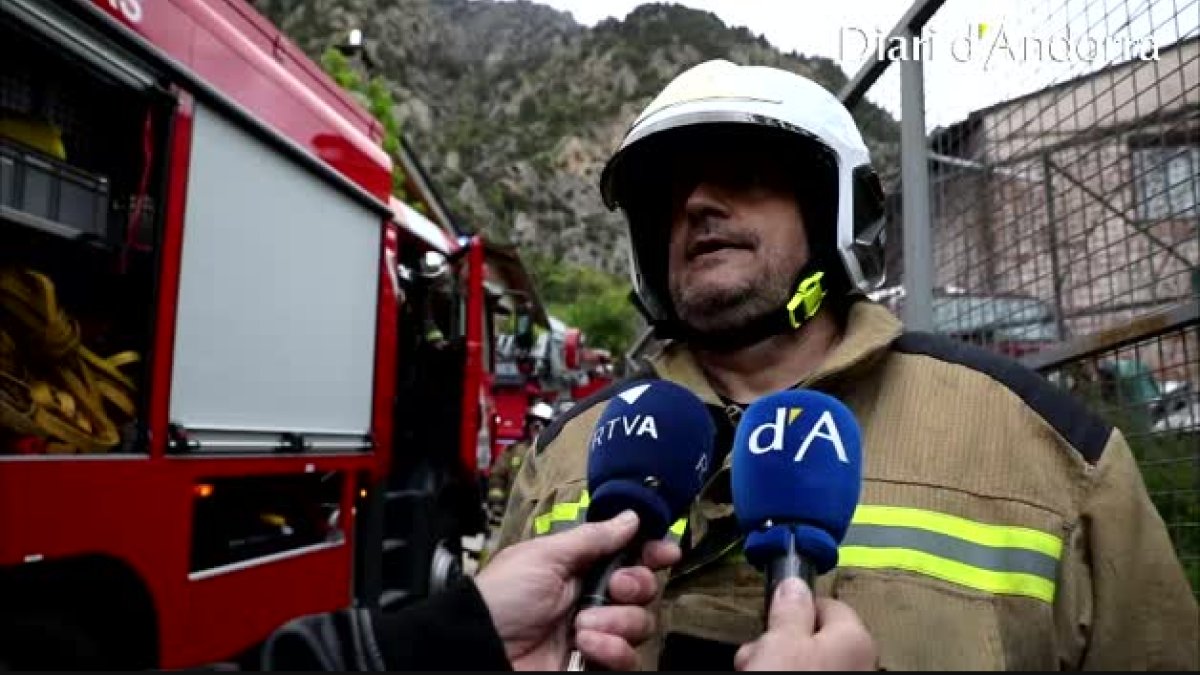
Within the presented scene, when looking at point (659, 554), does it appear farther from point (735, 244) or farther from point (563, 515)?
point (735, 244)

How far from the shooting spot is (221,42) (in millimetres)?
3381

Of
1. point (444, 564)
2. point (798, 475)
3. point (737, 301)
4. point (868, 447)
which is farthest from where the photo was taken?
point (444, 564)

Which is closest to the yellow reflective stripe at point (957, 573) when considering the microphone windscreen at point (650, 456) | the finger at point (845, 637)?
the microphone windscreen at point (650, 456)

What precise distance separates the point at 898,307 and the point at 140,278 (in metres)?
2.57

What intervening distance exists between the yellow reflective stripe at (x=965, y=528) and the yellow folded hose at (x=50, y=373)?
2.19 m

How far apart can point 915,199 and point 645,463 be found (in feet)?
5.72

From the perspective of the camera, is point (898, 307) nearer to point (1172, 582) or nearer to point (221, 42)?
point (1172, 582)

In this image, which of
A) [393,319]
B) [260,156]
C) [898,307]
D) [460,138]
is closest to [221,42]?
[260,156]

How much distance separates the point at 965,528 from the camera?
1396 millimetres

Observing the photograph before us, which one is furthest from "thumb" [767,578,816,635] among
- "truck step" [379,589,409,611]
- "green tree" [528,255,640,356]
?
"green tree" [528,255,640,356]

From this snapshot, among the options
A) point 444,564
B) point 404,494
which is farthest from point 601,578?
point 444,564

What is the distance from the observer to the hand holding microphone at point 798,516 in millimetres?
830

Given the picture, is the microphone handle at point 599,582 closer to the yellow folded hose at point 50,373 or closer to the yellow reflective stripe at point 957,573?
the yellow reflective stripe at point 957,573

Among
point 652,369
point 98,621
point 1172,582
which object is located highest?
point 652,369
